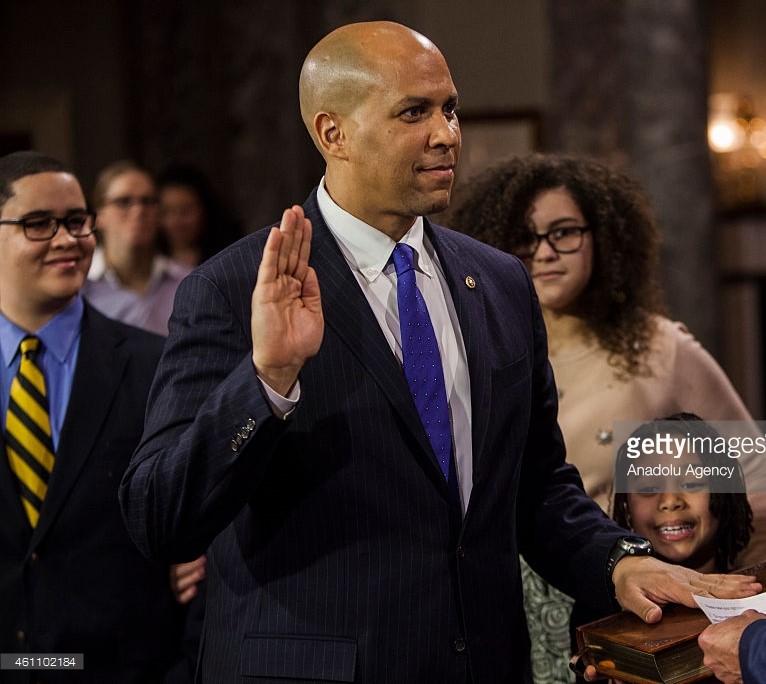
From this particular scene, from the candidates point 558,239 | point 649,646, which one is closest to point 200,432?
point 649,646

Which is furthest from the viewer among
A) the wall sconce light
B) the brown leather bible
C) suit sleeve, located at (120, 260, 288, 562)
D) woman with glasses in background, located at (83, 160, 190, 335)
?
the wall sconce light

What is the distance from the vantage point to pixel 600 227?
105 inches

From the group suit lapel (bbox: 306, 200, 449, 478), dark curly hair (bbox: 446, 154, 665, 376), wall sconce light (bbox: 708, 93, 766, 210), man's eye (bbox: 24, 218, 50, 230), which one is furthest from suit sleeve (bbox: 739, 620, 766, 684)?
wall sconce light (bbox: 708, 93, 766, 210)

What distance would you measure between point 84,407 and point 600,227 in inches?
46.1

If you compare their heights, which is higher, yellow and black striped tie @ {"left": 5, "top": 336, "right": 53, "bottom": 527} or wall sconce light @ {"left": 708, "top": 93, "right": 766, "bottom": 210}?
wall sconce light @ {"left": 708, "top": 93, "right": 766, "bottom": 210}

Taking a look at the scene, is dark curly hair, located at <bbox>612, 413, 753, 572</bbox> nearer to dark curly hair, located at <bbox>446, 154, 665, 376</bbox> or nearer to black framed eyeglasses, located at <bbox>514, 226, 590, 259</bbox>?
dark curly hair, located at <bbox>446, 154, 665, 376</bbox>

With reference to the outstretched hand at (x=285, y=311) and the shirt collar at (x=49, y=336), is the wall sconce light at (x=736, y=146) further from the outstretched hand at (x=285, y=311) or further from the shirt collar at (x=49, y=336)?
the outstretched hand at (x=285, y=311)

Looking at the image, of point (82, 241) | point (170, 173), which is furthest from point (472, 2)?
point (82, 241)

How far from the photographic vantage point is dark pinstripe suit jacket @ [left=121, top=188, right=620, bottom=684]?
5.55 ft

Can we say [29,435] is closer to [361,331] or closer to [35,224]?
[35,224]

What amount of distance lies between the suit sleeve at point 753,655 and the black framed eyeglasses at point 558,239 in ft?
3.58

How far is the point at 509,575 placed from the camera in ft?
6.37

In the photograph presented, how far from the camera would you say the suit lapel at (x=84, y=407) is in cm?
235

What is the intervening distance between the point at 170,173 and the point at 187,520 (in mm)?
3636
